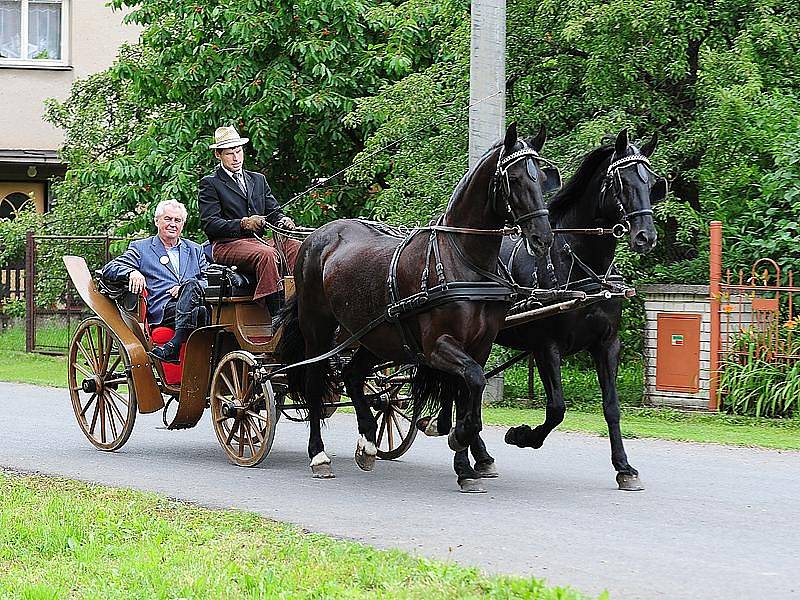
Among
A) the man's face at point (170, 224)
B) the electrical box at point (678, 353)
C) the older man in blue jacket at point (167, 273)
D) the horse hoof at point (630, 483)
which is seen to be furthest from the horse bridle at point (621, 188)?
the electrical box at point (678, 353)

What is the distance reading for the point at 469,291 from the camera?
888 centimetres

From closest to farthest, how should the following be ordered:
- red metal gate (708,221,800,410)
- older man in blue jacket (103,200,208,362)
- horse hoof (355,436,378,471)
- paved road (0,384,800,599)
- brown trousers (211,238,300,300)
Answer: paved road (0,384,800,599) < horse hoof (355,436,378,471) < brown trousers (211,238,300,300) < older man in blue jacket (103,200,208,362) < red metal gate (708,221,800,410)

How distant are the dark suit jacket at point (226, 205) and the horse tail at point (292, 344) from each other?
0.79 m

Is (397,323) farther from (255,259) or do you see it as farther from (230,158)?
(230,158)

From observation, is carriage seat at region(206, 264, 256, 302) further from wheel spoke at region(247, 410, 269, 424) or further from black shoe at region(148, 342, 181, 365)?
wheel spoke at region(247, 410, 269, 424)

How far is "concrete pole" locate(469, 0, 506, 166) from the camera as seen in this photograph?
46.4 ft

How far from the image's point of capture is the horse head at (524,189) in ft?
27.9

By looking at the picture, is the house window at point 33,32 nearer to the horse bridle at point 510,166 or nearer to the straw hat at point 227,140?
the straw hat at point 227,140

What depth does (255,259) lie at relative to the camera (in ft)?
35.2

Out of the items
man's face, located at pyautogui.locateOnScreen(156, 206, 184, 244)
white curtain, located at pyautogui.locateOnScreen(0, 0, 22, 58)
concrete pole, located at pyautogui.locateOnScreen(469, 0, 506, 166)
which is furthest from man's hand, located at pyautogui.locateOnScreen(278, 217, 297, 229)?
white curtain, located at pyautogui.locateOnScreen(0, 0, 22, 58)

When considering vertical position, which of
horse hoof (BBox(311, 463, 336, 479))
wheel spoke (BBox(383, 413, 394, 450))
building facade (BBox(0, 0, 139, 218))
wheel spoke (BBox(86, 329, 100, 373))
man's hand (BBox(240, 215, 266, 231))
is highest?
building facade (BBox(0, 0, 139, 218))

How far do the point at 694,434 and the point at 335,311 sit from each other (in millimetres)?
4230

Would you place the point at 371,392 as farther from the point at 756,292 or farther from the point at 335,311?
the point at 756,292

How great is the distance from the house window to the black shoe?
62.4 ft
